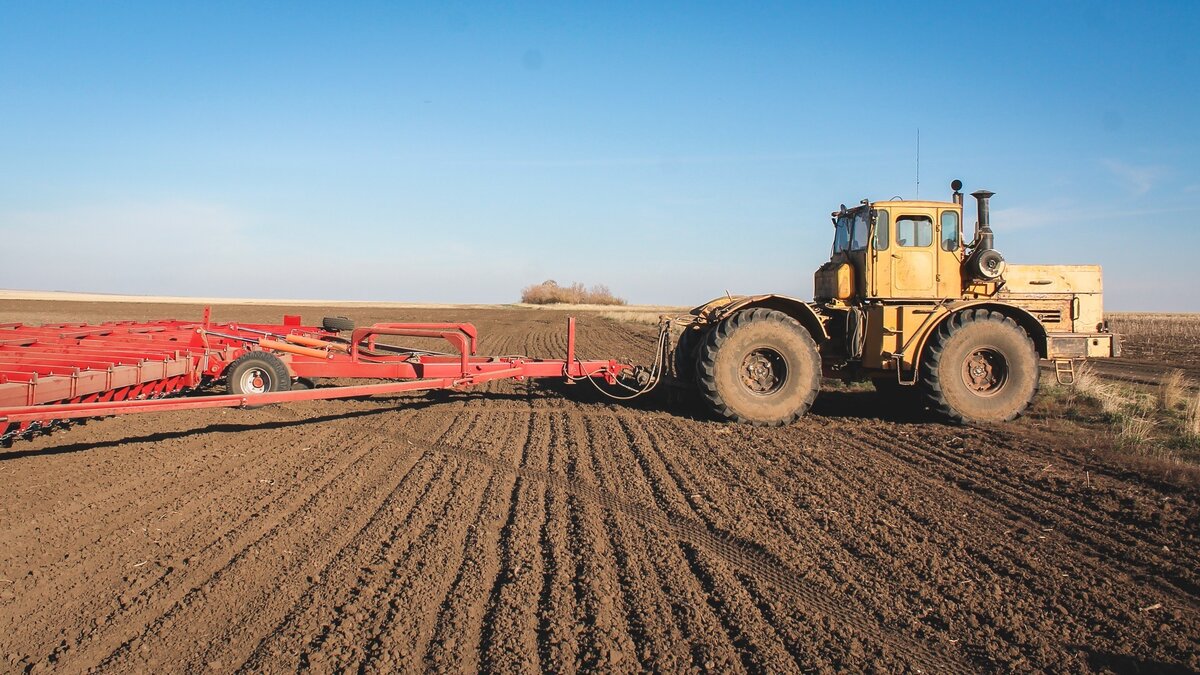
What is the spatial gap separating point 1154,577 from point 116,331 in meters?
9.66

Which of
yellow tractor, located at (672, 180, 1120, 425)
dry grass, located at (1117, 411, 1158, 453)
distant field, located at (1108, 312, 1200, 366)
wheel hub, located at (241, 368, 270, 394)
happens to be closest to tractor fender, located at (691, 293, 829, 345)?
yellow tractor, located at (672, 180, 1120, 425)

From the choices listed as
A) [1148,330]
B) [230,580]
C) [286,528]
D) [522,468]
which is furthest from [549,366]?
[1148,330]

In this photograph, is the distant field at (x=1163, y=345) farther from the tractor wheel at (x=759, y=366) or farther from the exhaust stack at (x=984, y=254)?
the tractor wheel at (x=759, y=366)

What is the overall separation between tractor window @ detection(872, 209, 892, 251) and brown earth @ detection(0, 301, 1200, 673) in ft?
7.07

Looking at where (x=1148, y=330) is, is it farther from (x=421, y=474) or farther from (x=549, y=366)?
(x=421, y=474)

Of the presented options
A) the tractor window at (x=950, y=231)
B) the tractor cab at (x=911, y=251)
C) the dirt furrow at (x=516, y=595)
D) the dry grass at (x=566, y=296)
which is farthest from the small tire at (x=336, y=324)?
the dry grass at (x=566, y=296)

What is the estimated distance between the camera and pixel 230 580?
13.9 feet

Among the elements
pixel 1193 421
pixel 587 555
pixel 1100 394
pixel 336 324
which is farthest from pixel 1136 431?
pixel 336 324

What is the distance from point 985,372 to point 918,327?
0.82m

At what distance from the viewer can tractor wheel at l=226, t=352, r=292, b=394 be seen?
870 cm

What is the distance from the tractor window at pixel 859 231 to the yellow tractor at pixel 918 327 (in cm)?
2

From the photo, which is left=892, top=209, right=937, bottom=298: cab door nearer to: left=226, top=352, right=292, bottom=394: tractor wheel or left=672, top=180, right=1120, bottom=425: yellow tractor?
left=672, top=180, right=1120, bottom=425: yellow tractor

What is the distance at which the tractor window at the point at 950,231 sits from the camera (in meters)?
9.06

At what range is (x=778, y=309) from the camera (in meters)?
9.30
